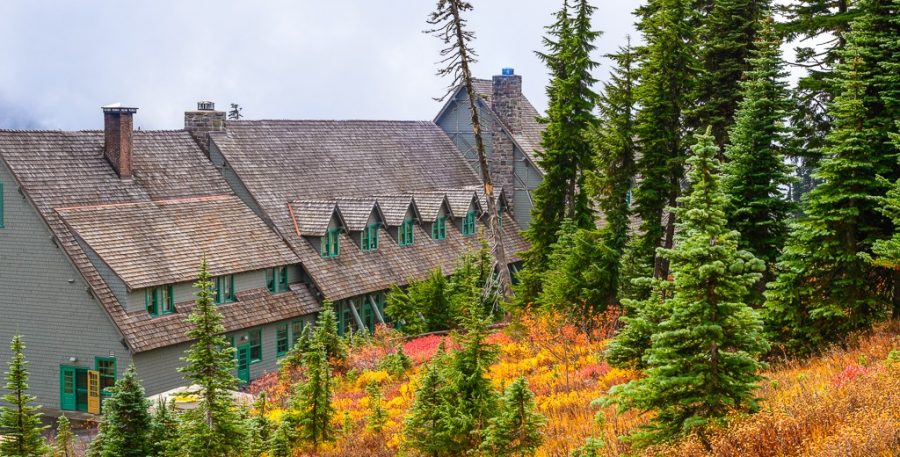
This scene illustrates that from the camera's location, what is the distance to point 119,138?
133 feet

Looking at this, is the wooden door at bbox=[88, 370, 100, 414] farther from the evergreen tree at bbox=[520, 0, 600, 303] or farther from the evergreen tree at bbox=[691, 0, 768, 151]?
the evergreen tree at bbox=[691, 0, 768, 151]

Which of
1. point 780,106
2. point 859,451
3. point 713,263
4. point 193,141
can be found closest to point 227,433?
point 713,263

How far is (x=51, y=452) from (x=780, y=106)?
1883 cm

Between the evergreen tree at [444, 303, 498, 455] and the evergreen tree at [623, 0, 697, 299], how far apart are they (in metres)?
13.1

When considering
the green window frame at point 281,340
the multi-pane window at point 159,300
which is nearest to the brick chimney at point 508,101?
the green window frame at point 281,340

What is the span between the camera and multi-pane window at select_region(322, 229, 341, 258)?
45.2m

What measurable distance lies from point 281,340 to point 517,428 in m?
26.8

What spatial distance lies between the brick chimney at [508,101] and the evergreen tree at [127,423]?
133ft

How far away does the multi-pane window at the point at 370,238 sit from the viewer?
4747 centimetres

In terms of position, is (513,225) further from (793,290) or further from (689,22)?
(793,290)

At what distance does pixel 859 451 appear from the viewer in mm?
11078

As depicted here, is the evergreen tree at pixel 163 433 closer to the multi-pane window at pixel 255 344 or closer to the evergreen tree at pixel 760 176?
the evergreen tree at pixel 760 176

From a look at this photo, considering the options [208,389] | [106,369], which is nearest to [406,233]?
[106,369]

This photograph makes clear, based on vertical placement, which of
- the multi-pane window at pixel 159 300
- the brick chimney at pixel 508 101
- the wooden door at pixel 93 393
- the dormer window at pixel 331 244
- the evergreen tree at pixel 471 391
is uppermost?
the brick chimney at pixel 508 101
